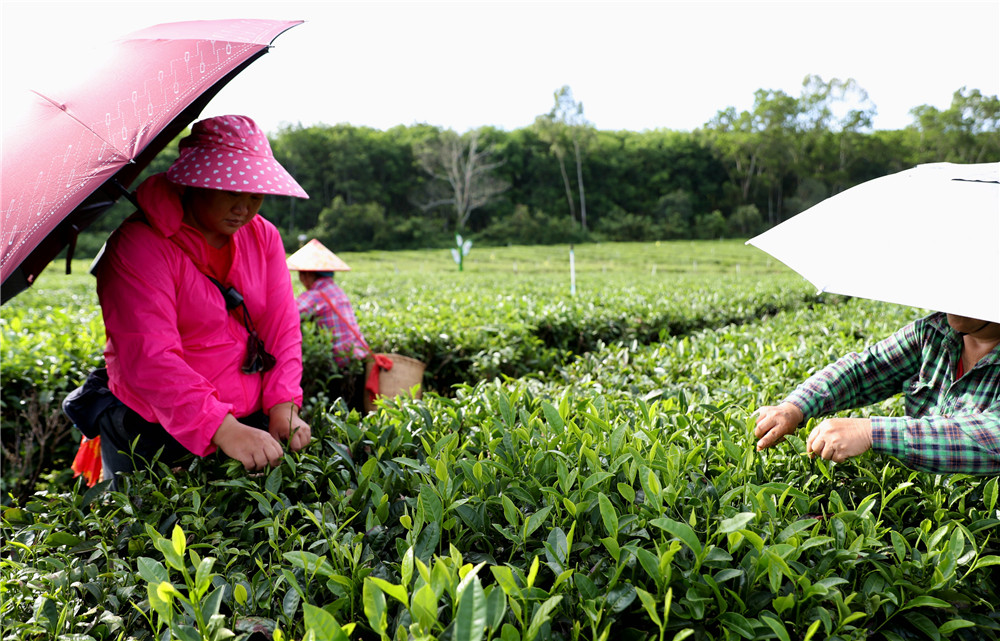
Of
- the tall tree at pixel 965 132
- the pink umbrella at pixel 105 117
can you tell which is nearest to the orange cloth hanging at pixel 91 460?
the pink umbrella at pixel 105 117

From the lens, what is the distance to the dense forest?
61.9 m

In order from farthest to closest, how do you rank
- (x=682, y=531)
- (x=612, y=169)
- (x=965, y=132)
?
(x=612, y=169) < (x=965, y=132) < (x=682, y=531)

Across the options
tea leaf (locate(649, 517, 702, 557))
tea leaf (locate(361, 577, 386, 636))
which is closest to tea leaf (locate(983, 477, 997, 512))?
tea leaf (locate(649, 517, 702, 557))

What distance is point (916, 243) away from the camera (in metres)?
1.50

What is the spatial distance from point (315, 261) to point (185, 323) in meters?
2.80

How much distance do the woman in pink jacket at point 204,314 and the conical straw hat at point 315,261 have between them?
96.2 inches

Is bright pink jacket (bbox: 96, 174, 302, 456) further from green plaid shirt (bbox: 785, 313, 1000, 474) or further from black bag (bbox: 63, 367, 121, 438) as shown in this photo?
green plaid shirt (bbox: 785, 313, 1000, 474)

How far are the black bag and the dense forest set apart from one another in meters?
55.3

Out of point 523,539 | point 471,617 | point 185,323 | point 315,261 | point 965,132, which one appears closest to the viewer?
point 471,617

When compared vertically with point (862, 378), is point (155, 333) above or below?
above

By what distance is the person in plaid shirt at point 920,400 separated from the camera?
1.57 meters

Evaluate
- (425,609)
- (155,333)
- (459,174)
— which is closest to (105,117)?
(155,333)

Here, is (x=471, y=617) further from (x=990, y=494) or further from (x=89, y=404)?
(x=89, y=404)

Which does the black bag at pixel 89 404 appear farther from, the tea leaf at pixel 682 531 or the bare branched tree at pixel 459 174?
the bare branched tree at pixel 459 174
